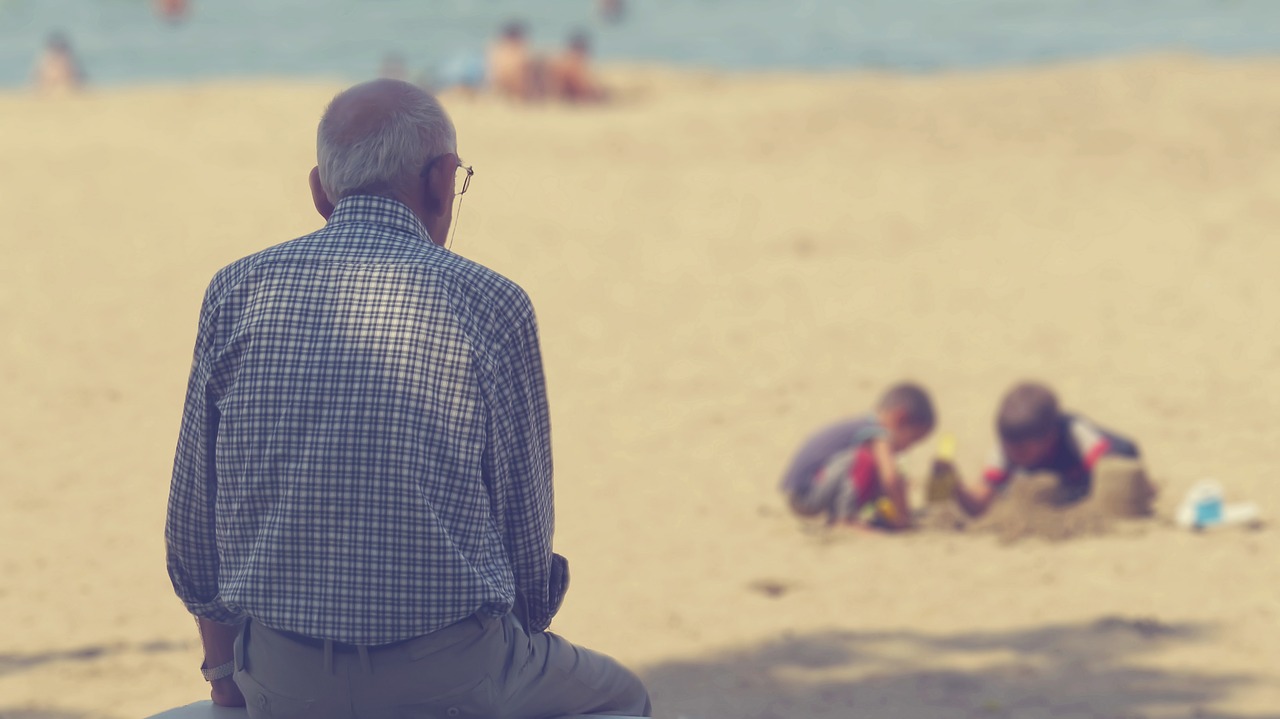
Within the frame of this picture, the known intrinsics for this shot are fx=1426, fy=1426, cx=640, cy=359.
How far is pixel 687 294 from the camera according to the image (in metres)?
9.23

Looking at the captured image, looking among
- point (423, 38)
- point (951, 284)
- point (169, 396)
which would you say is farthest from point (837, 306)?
point (423, 38)

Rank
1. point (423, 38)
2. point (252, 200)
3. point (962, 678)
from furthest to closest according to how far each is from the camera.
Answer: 1. point (423, 38)
2. point (252, 200)
3. point (962, 678)

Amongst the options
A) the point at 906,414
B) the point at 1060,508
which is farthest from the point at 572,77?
the point at 1060,508

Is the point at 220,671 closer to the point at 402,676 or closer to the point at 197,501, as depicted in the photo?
the point at 197,501

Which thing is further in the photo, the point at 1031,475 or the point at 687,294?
the point at 687,294

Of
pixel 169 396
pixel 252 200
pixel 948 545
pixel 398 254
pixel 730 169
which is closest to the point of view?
pixel 398 254

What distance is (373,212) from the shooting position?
232 cm

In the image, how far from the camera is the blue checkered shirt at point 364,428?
7.14ft

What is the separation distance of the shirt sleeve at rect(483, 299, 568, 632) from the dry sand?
1948mm

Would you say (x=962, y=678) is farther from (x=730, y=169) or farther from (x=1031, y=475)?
(x=730, y=169)

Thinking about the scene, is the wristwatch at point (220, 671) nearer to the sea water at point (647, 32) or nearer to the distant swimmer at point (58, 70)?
A: the distant swimmer at point (58, 70)

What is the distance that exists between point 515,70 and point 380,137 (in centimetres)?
1387

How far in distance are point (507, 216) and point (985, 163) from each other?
4163 millimetres

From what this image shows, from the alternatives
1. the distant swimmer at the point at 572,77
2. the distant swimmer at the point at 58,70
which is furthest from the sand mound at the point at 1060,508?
the distant swimmer at the point at 58,70
